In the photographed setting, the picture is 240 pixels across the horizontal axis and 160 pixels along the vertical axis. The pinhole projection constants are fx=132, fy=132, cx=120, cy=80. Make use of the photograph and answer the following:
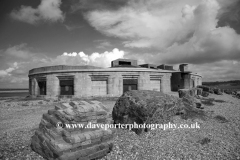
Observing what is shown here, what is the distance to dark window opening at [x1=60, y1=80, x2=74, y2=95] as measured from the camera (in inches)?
705

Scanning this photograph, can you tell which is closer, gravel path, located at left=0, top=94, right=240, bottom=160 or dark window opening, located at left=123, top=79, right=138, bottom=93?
gravel path, located at left=0, top=94, right=240, bottom=160

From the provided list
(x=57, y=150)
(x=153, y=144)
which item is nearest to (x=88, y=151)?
(x=57, y=150)

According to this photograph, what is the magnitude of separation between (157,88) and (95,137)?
55.8 feet

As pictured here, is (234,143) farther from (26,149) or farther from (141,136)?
(26,149)

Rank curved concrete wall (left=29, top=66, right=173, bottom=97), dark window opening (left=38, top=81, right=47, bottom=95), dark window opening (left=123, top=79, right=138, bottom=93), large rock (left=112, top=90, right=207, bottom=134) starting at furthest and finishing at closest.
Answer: dark window opening (left=38, top=81, right=47, bottom=95) < dark window opening (left=123, top=79, right=138, bottom=93) < curved concrete wall (left=29, top=66, right=173, bottom=97) < large rock (left=112, top=90, right=207, bottom=134)

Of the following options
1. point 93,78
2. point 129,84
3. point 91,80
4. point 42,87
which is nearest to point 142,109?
point 129,84

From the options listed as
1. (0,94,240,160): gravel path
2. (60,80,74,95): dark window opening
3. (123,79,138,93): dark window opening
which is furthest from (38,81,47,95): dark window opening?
(0,94,240,160): gravel path

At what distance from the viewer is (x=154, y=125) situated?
6.43 metres

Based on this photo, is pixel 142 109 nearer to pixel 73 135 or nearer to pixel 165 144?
pixel 165 144

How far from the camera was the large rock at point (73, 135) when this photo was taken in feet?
12.7

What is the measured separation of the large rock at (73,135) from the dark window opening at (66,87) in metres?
13.5

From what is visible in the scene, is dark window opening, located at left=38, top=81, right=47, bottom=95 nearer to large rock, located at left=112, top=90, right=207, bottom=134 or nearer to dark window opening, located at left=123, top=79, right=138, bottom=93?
dark window opening, located at left=123, top=79, right=138, bottom=93

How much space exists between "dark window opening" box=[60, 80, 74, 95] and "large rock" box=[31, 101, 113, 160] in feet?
44.4

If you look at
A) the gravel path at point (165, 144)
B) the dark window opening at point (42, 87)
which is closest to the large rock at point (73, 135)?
the gravel path at point (165, 144)
